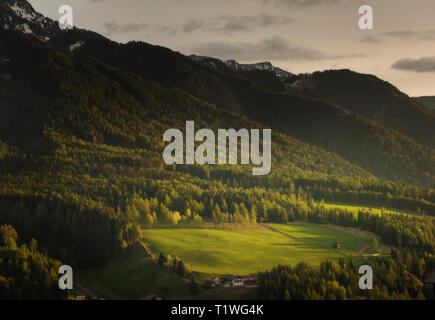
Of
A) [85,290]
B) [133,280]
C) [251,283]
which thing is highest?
[251,283]

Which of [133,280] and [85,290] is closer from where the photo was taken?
[85,290]

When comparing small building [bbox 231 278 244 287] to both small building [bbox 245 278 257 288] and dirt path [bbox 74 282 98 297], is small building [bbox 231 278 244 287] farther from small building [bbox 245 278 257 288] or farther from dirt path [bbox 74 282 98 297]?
dirt path [bbox 74 282 98 297]

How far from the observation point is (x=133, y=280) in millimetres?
169125

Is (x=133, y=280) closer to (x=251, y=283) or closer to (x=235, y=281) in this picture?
(x=235, y=281)

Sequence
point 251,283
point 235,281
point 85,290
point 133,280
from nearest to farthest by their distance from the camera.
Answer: point 251,283, point 235,281, point 85,290, point 133,280

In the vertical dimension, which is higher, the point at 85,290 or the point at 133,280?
the point at 133,280

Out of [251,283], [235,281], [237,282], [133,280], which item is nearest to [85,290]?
[133,280]

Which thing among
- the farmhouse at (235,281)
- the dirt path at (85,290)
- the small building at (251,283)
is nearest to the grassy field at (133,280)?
the dirt path at (85,290)
